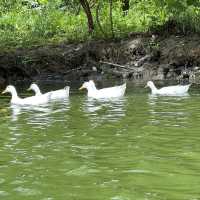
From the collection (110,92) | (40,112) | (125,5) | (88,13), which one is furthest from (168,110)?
(125,5)

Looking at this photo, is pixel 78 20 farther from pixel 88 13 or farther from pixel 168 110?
pixel 168 110

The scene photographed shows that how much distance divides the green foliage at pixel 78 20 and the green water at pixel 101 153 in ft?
42.5

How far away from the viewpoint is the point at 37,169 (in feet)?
25.2

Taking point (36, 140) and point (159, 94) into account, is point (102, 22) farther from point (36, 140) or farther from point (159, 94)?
point (36, 140)

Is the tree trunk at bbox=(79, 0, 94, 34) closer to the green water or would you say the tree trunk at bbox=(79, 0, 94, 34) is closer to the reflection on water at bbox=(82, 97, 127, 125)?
the reflection on water at bbox=(82, 97, 127, 125)

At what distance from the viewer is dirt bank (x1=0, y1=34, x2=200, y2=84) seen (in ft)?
81.2

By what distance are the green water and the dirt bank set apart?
33.4ft

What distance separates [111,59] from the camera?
87.4ft

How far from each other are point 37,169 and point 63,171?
38 cm

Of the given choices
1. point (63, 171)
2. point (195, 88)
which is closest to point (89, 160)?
point (63, 171)

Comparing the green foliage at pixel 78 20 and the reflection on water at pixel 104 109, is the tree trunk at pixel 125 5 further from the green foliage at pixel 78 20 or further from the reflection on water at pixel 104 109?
the reflection on water at pixel 104 109

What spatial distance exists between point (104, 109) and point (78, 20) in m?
16.8

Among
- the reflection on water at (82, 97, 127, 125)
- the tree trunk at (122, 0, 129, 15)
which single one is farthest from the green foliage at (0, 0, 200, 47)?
the reflection on water at (82, 97, 127, 125)

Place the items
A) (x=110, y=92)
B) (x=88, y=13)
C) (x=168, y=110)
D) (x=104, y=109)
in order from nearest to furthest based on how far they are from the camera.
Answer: (x=168, y=110)
(x=104, y=109)
(x=110, y=92)
(x=88, y=13)
